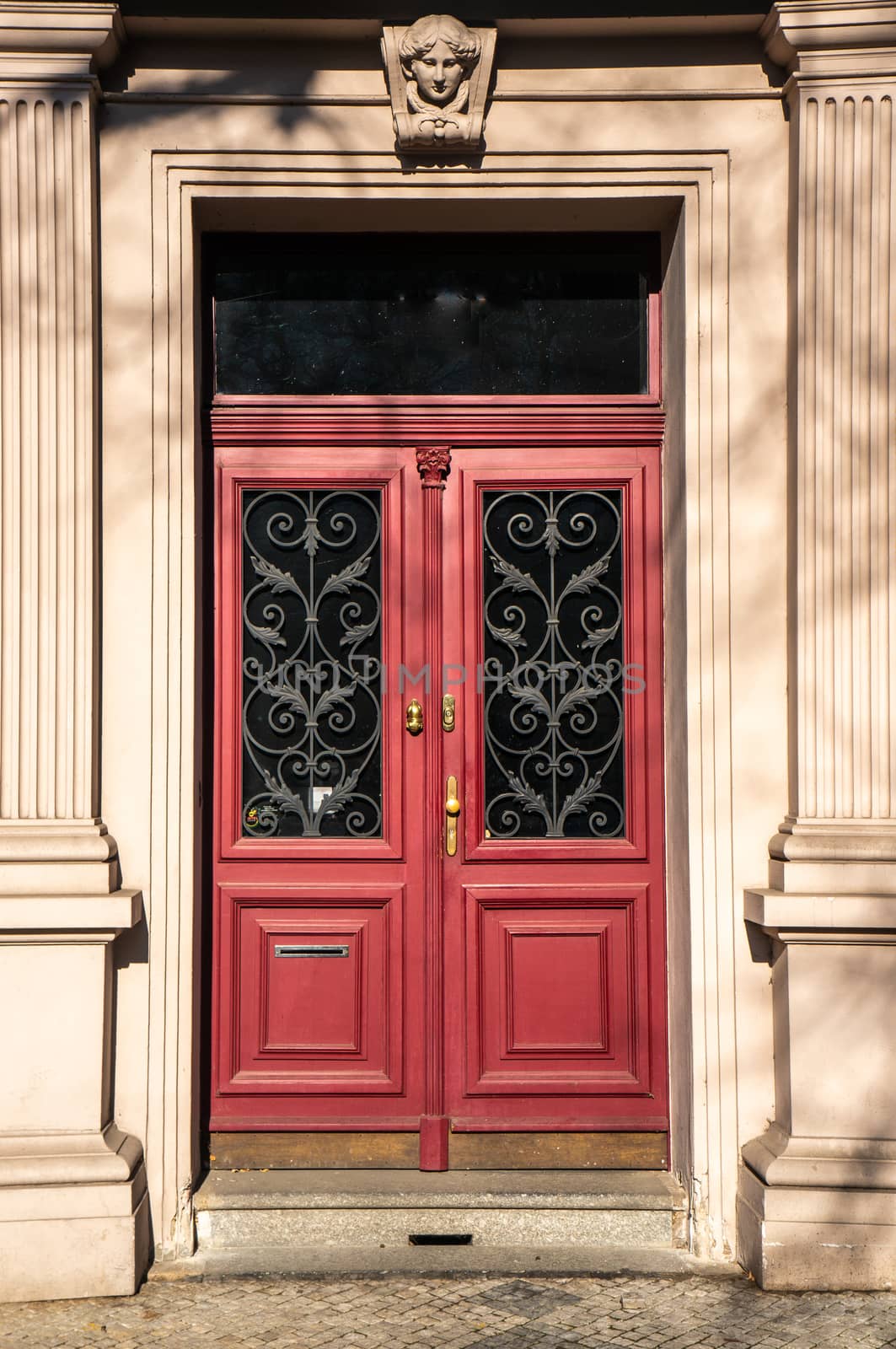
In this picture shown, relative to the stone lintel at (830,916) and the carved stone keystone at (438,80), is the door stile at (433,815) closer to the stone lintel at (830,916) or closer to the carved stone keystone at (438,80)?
the carved stone keystone at (438,80)

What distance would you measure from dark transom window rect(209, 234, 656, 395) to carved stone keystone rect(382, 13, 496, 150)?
1.62ft

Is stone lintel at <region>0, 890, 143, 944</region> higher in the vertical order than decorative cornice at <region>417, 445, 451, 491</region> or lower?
lower

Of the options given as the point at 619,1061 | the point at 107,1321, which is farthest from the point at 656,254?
the point at 107,1321

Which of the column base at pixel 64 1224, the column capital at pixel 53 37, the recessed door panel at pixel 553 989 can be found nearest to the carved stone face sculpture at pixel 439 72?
the column capital at pixel 53 37

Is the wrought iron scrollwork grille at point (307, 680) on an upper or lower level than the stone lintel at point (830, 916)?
upper

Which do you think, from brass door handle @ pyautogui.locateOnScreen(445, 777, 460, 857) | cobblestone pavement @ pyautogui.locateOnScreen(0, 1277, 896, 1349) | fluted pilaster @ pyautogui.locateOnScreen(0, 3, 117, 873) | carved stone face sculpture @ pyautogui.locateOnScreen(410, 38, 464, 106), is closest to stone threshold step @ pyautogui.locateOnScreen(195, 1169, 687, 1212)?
cobblestone pavement @ pyautogui.locateOnScreen(0, 1277, 896, 1349)

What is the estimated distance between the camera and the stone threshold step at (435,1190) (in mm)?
4941

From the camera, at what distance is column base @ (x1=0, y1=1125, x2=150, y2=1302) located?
4.50 m

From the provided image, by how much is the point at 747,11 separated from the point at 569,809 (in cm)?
298

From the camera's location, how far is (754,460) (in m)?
4.98

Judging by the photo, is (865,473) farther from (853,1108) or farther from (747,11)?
(853,1108)

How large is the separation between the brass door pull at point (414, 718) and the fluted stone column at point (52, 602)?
3.84ft

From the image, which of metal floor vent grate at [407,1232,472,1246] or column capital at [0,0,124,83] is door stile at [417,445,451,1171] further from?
column capital at [0,0,124,83]

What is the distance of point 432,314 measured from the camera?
17.4 feet
